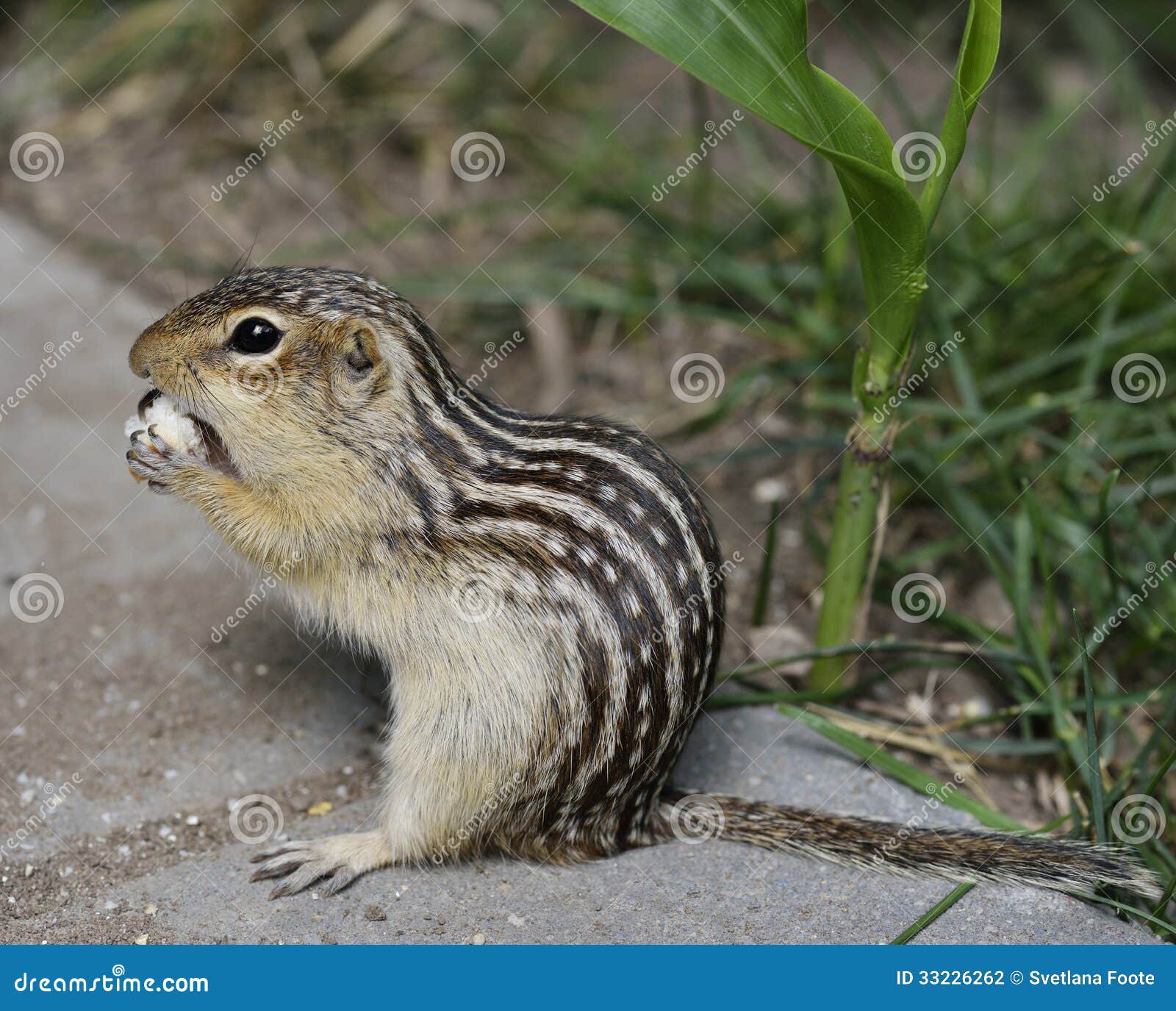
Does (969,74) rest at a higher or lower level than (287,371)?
higher

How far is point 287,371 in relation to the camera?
10.1 ft

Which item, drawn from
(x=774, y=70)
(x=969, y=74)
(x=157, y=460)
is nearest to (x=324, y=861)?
(x=157, y=460)

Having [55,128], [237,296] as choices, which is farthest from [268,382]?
[55,128]

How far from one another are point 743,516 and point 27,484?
269 cm

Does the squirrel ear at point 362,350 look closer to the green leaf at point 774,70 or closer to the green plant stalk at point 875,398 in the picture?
the green leaf at point 774,70

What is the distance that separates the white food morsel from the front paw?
0.4 inches

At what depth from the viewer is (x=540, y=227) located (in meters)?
6.01

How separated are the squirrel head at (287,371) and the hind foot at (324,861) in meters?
0.96

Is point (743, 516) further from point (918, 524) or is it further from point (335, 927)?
point (335, 927)

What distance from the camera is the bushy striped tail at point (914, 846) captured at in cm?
309

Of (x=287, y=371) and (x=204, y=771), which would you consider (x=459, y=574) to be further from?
(x=204, y=771)

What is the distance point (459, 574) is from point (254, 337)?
80cm

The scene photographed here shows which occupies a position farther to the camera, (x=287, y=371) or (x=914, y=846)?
(x=914, y=846)

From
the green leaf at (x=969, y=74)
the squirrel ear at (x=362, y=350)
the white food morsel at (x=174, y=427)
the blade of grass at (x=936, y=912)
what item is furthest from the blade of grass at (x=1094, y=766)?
the white food morsel at (x=174, y=427)
